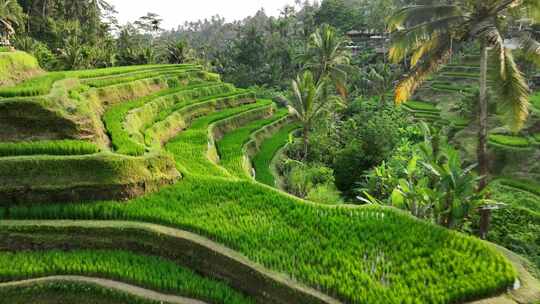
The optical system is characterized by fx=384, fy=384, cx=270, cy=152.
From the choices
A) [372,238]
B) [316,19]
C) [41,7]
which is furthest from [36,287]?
[316,19]

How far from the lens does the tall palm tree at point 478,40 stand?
7.79 meters

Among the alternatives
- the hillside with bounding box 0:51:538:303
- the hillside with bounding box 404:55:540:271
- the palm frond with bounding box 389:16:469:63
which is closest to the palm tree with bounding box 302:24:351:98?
the hillside with bounding box 404:55:540:271

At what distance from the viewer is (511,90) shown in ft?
25.6

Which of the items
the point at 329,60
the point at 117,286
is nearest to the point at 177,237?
the point at 117,286

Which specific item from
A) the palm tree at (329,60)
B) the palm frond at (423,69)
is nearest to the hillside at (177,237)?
the palm frond at (423,69)

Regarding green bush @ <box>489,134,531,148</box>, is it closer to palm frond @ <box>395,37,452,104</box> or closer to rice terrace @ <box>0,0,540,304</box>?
rice terrace @ <box>0,0,540,304</box>

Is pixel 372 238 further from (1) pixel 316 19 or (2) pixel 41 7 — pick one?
(1) pixel 316 19

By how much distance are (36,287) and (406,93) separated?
8278 mm

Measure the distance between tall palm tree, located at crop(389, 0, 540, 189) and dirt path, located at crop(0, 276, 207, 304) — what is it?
21.3ft

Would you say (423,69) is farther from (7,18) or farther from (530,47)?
(7,18)

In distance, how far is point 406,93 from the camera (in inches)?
363

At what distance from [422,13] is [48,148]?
29.0 feet

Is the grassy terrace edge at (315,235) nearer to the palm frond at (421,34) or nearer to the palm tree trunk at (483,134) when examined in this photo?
the palm tree trunk at (483,134)

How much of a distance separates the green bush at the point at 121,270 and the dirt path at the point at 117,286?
84 millimetres
